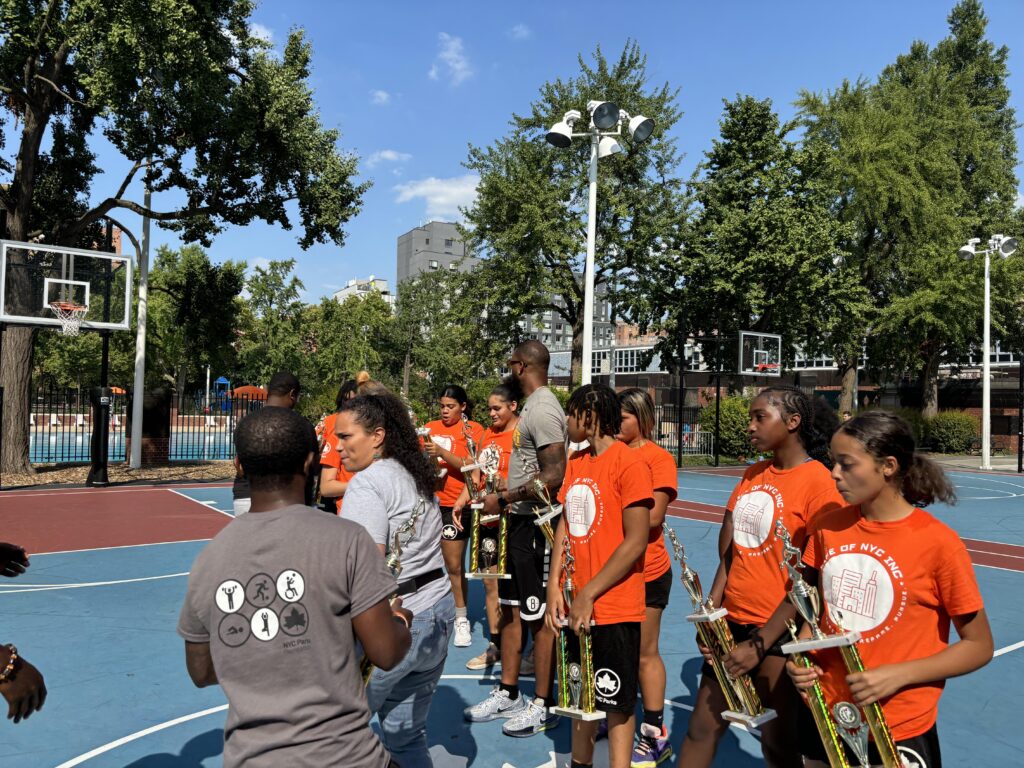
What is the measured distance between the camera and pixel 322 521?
205 centimetres

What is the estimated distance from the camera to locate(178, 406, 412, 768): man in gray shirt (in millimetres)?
1958

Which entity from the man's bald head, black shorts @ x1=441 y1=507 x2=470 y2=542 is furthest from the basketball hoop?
the man's bald head

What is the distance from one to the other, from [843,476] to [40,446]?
31.3 m

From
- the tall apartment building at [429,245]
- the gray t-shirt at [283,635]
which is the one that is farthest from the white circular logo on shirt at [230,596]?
the tall apartment building at [429,245]

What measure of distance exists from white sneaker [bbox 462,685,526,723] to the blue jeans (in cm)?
170

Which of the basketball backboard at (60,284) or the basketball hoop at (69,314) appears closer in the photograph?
the basketball backboard at (60,284)

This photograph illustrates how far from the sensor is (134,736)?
14.1 ft

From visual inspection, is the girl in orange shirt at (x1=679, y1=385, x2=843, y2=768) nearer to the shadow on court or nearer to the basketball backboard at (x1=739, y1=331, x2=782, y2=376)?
the shadow on court

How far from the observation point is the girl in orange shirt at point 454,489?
589 centimetres

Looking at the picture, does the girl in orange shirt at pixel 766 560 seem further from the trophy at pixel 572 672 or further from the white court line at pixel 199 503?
the white court line at pixel 199 503

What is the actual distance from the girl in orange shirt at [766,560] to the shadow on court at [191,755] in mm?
2604

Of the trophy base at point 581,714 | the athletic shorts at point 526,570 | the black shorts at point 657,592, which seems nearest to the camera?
the trophy base at point 581,714

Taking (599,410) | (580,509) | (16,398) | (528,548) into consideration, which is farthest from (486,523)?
(16,398)

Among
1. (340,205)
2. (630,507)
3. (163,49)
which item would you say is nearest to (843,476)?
(630,507)
